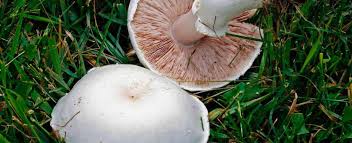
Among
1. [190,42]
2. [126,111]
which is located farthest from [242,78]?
[126,111]

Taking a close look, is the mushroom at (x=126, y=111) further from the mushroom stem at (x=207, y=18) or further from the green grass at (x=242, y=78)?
the mushroom stem at (x=207, y=18)

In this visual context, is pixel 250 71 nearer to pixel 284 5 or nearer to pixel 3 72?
pixel 284 5

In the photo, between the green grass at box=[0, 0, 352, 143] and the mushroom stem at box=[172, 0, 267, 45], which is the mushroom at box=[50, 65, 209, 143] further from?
the mushroom stem at box=[172, 0, 267, 45]

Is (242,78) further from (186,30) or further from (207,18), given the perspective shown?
(207,18)

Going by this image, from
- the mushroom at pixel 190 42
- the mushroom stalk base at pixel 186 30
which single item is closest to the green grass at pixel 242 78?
the mushroom at pixel 190 42

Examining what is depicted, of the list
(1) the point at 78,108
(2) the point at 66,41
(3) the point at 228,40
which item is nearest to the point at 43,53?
(2) the point at 66,41

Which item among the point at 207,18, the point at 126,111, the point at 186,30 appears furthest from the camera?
A: the point at 186,30
